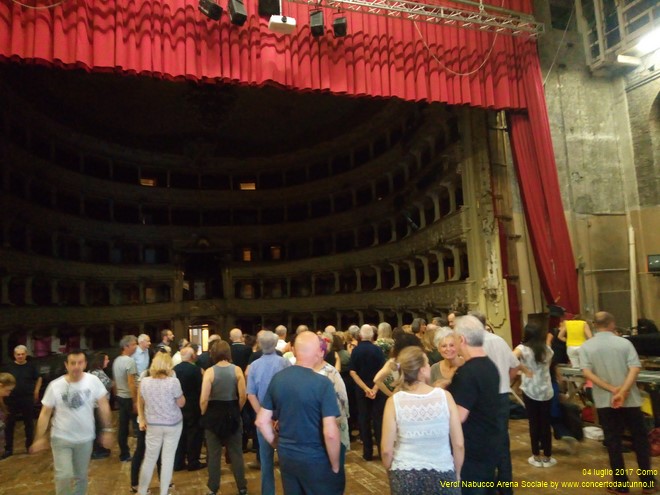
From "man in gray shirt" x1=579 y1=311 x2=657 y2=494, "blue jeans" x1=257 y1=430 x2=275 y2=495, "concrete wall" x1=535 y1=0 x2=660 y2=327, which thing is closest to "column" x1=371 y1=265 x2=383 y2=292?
"concrete wall" x1=535 y1=0 x2=660 y2=327

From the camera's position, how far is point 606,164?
13000 mm

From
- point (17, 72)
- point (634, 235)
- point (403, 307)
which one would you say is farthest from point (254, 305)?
point (634, 235)

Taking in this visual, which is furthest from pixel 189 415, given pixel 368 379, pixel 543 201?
pixel 543 201

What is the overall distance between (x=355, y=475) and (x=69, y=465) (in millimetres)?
3239

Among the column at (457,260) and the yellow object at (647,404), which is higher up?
the column at (457,260)

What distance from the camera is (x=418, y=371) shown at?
3004 mm

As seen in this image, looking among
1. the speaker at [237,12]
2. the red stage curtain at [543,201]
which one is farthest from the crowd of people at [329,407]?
the speaker at [237,12]

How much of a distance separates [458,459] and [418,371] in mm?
622

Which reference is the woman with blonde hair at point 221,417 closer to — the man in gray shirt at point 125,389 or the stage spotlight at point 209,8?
the man in gray shirt at point 125,389

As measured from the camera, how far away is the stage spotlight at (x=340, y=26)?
9906 mm

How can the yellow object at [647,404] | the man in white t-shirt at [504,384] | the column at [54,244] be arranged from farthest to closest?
1. the column at [54,244]
2. the yellow object at [647,404]
3. the man in white t-shirt at [504,384]

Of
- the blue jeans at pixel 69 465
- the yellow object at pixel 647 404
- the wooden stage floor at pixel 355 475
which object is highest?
the blue jeans at pixel 69 465

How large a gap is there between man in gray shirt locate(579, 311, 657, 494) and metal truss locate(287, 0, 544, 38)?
779 centimetres

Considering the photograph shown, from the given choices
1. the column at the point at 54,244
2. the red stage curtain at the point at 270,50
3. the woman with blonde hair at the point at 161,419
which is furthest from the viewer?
the column at the point at 54,244
